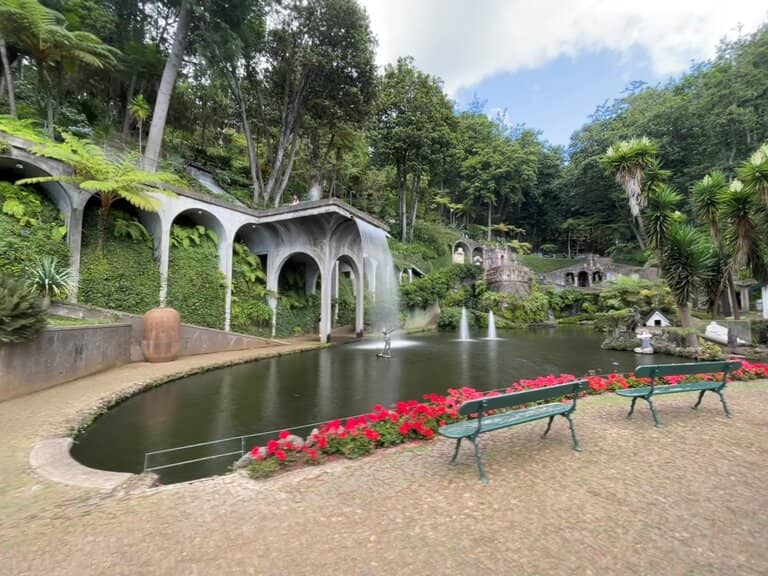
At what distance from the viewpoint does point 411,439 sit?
4730 millimetres

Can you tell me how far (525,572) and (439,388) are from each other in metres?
6.14

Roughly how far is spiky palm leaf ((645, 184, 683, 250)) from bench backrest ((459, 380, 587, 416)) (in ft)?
38.5

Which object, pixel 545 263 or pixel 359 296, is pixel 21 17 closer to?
pixel 359 296

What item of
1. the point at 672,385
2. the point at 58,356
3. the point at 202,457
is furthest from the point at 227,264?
the point at 672,385

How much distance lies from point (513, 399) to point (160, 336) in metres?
10.4

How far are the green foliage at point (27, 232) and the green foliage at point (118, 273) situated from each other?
2.36 feet

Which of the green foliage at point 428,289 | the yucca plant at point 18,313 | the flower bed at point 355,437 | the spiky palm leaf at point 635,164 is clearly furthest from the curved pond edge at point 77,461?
the green foliage at point 428,289

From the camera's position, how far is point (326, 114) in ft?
70.6

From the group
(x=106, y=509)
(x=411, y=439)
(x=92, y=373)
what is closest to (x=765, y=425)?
(x=411, y=439)

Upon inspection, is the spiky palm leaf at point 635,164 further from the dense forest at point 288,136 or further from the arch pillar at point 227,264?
the arch pillar at point 227,264

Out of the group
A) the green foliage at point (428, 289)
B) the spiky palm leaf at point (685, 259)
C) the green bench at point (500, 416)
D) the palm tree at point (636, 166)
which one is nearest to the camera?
the green bench at point (500, 416)

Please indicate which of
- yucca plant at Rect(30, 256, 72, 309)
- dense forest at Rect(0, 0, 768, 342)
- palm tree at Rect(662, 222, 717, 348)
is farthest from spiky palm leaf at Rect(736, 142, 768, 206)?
yucca plant at Rect(30, 256, 72, 309)

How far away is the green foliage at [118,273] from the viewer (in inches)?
445

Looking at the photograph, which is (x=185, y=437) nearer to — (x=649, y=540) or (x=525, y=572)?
(x=525, y=572)
